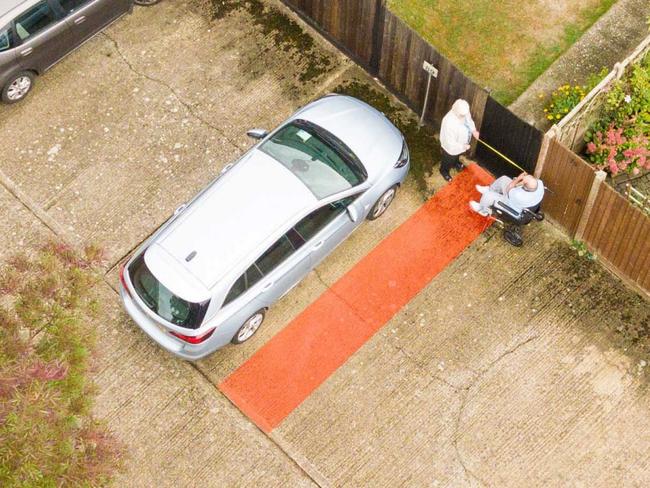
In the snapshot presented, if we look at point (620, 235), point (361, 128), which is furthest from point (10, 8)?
point (620, 235)

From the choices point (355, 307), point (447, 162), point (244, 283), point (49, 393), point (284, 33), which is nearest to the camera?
point (49, 393)

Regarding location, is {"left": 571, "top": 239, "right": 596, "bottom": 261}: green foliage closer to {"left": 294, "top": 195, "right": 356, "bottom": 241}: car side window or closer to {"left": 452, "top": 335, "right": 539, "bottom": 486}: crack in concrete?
{"left": 452, "top": 335, "right": 539, "bottom": 486}: crack in concrete

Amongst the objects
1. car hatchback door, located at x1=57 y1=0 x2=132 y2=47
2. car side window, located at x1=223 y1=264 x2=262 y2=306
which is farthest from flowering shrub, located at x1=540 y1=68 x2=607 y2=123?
car hatchback door, located at x1=57 y1=0 x2=132 y2=47

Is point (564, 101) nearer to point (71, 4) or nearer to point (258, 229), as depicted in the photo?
point (258, 229)

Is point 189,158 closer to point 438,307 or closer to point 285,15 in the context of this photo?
point 285,15

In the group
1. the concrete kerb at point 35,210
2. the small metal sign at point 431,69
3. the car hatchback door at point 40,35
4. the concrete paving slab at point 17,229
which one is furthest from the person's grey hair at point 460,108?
the car hatchback door at point 40,35

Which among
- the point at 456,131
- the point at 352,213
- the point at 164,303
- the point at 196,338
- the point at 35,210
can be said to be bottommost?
the point at 35,210

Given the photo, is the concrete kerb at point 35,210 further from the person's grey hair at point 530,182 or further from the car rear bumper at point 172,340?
the person's grey hair at point 530,182

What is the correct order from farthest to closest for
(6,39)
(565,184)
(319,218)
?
1. (6,39)
2. (565,184)
3. (319,218)
